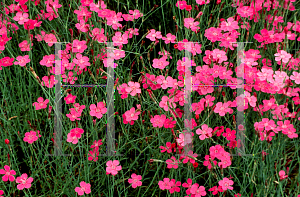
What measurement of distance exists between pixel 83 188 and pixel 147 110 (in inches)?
18.7

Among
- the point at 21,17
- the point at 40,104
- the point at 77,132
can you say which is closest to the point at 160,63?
the point at 77,132

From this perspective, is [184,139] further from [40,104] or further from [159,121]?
[40,104]

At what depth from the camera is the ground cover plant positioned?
4.83 ft

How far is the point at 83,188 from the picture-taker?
1.43 meters

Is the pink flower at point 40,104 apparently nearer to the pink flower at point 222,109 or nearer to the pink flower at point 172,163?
the pink flower at point 172,163

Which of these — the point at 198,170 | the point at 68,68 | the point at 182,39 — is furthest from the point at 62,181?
the point at 182,39

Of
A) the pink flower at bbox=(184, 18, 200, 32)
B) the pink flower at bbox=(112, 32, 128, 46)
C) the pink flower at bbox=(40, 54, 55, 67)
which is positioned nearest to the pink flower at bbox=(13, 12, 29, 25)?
the pink flower at bbox=(40, 54, 55, 67)

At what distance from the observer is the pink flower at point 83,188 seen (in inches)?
55.7

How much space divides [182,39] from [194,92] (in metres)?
0.32

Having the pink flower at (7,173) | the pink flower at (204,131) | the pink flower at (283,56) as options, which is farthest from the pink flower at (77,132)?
the pink flower at (283,56)

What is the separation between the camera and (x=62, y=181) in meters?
1.52

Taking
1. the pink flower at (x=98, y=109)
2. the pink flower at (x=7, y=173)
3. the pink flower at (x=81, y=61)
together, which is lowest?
the pink flower at (x=7, y=173)

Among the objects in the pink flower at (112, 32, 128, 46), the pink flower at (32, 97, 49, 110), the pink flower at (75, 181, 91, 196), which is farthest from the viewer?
the pink flower at (112, 32, 128, 46)

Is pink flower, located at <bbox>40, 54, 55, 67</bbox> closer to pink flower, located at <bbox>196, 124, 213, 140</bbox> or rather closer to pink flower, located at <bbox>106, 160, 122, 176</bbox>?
pink flower, located at <bbox>106, 160, 122, 176</bbox>
